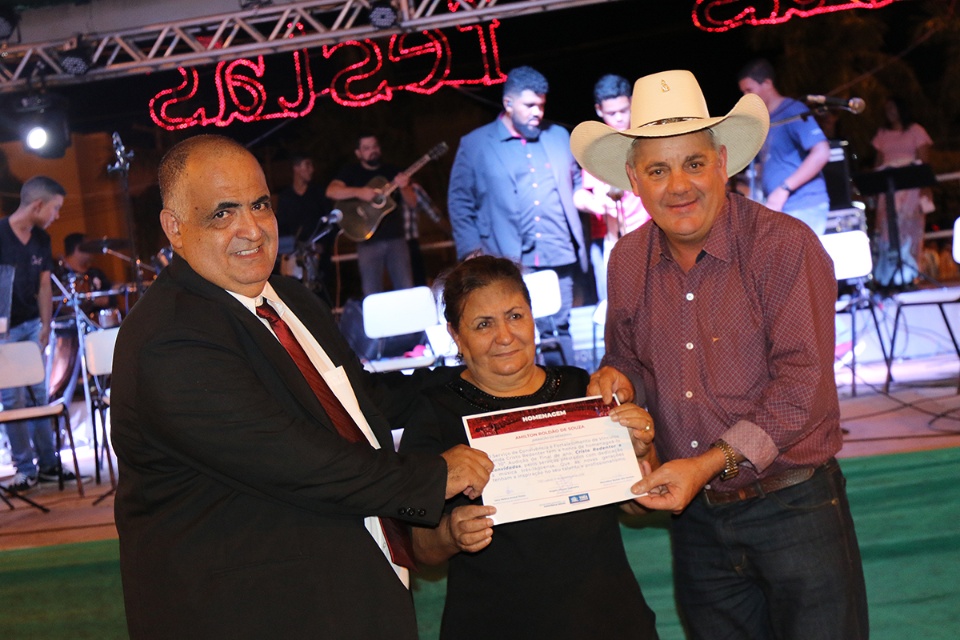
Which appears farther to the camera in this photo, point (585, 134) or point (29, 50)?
point (29, 50)

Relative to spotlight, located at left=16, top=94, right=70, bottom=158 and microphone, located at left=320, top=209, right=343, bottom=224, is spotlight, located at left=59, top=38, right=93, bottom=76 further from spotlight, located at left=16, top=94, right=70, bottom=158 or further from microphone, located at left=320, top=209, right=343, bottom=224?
microphone, located at left=320, top=209, right=343, bottom=224

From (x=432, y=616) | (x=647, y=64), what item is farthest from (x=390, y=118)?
(x=432, y=616)

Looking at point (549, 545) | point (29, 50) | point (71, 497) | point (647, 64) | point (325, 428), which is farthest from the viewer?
point (647, 64)

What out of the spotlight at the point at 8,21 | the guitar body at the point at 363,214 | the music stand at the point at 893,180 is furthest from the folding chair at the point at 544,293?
the spotlight at the point at 8,21

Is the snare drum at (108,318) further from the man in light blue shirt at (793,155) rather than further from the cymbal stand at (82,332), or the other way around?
the man in light blue shirt at (793,155)

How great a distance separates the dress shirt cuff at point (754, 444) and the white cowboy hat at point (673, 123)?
815mm

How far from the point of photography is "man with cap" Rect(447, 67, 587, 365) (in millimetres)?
8234

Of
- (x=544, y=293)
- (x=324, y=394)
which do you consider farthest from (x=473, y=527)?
(x=544, y=293)

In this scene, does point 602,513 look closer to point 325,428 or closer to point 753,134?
point 325,428

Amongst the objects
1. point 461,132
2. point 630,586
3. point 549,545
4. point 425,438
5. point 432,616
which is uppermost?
point 461,132

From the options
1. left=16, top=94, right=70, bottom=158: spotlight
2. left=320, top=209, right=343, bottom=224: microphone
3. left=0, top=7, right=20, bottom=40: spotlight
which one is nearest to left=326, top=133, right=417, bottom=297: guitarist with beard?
left=320, top=209, right=343, bottom=224: microphone

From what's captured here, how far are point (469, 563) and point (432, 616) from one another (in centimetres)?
146

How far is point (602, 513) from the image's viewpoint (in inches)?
95.7

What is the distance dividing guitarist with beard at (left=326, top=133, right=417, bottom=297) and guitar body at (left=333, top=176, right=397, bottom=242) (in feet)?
0.11
